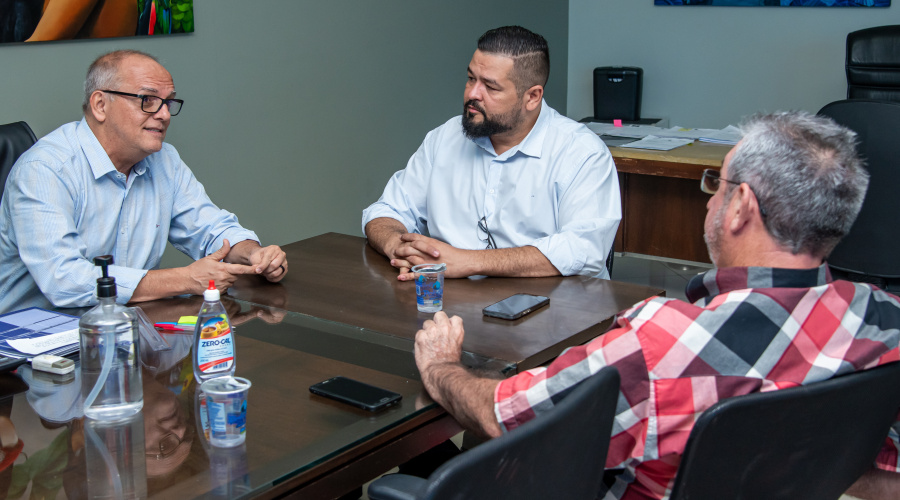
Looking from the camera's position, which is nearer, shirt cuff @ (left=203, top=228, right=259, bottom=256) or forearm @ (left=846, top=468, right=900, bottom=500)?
forearm @ (left=846, top=468, right=900, bottom=500)

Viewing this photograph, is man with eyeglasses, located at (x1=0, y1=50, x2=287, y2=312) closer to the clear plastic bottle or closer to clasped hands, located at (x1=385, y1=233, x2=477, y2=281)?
clasped hands, located at (x1=385, y1=233, x2=477, y2=281)

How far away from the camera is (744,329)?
48.8 inches

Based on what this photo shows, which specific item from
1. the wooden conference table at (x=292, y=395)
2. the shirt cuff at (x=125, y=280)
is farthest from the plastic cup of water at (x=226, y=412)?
the shirt cuff at (x=125, y=280)

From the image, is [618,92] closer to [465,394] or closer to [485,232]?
[485,232]

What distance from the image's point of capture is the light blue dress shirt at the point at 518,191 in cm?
238

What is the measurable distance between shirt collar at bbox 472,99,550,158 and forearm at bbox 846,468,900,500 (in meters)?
1.33

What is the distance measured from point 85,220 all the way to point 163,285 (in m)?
0.42

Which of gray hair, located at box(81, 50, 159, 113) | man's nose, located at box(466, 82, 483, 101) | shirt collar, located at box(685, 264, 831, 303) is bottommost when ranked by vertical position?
shirt collar, located at box(685, 264, 831, 303)

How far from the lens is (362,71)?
13.6 feet

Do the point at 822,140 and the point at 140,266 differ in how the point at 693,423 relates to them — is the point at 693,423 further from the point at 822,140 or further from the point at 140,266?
the point at 140,266

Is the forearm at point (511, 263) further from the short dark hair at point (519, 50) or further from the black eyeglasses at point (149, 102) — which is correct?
the black eyeglasses at point (149, 102)

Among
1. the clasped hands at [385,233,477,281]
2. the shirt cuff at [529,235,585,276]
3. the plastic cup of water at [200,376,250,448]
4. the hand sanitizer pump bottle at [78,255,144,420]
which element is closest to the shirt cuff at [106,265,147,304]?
the hand sanitizer pump bottle at [78,255,144,420]

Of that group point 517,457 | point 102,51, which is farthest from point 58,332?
point 102,51

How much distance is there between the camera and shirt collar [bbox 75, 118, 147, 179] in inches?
87.1
